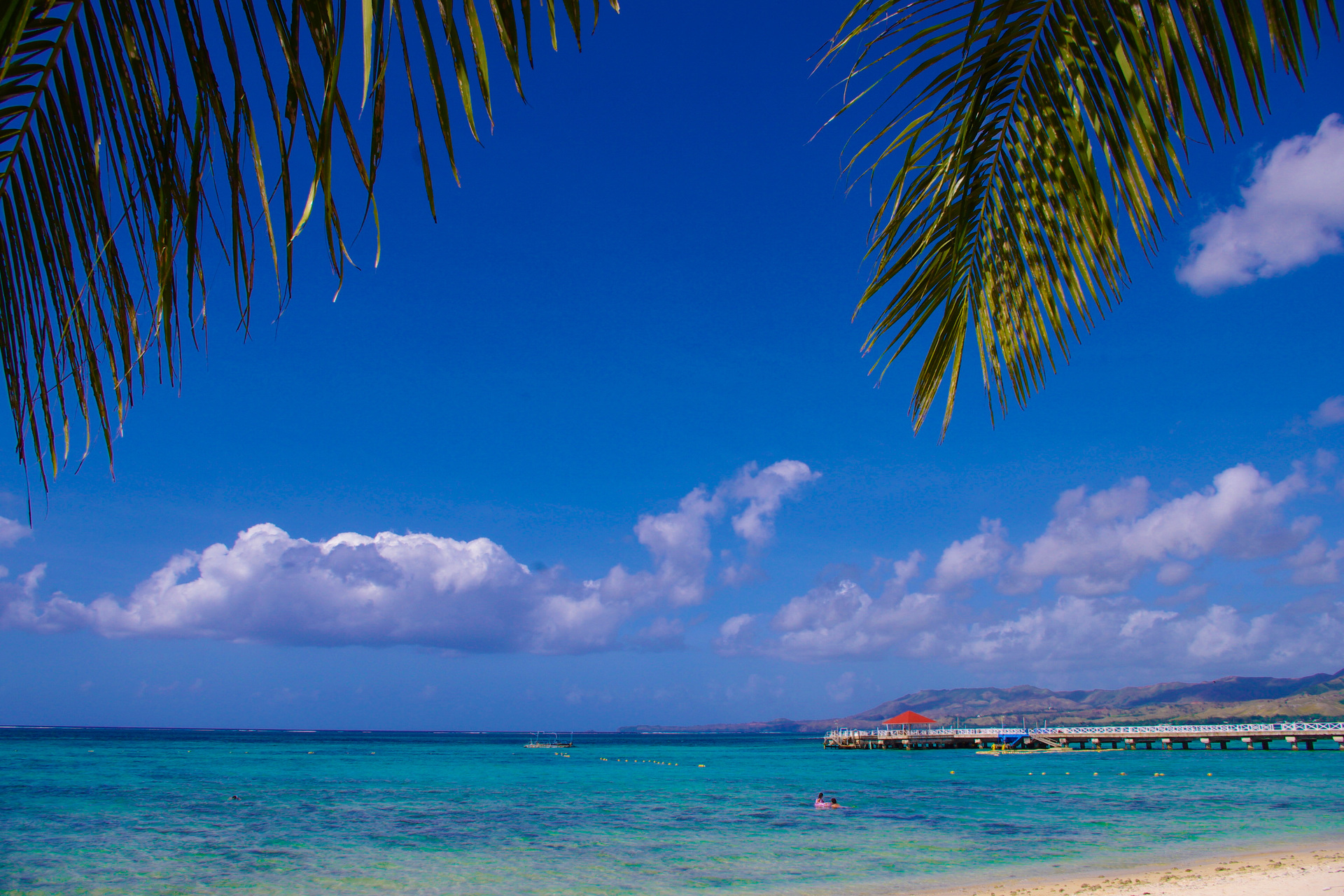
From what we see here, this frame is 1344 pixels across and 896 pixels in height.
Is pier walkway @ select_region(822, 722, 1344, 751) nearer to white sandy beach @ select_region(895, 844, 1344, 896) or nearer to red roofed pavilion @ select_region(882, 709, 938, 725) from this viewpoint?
red roofed pavilion @ select_region(882, 709, 938, 725)

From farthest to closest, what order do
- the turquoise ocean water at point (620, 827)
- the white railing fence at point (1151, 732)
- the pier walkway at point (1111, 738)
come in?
the pier walkway at point (1111, 738) < the white railing fence at point (1151, 732) < the turquoise ocean water at point (620, 827)

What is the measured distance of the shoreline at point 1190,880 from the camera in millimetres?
12820

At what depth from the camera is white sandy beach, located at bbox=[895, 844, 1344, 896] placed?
1274 centimetres

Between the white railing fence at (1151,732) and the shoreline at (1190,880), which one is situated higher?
the shoreline at (1190,880)

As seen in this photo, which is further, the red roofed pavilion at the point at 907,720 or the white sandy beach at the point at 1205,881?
the red roofed pavilion at the point at 907,720

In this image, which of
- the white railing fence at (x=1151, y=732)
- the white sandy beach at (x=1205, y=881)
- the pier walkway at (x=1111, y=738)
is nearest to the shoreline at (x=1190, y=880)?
the white sandy beach at (x=1205, y=881)

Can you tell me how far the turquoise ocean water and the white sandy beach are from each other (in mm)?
1183

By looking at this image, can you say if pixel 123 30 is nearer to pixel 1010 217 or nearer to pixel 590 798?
pixel 1010 217

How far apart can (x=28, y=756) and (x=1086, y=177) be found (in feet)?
256

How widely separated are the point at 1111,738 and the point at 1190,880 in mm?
61011

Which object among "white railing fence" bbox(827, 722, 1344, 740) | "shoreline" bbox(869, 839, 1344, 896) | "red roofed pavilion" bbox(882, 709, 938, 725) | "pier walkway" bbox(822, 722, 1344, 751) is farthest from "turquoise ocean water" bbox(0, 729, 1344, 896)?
"red roofed pavilion" bbox(882, 709, 938, 725)

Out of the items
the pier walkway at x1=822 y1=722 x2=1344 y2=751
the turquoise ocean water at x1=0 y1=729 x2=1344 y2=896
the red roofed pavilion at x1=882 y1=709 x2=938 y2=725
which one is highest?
the turquoise ocean water at x1=0 y1=729 x2=1344 y2=896

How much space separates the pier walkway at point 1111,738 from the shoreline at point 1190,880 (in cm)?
5110

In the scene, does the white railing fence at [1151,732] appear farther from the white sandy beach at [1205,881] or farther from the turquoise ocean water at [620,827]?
the white sandy beach at [1205,881]
